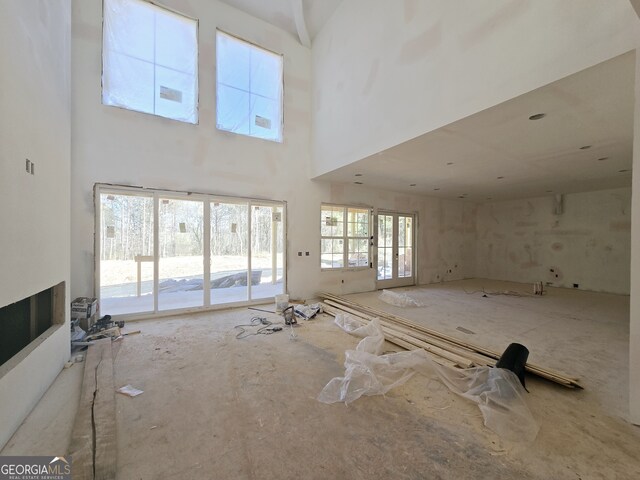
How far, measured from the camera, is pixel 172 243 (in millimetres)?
5145

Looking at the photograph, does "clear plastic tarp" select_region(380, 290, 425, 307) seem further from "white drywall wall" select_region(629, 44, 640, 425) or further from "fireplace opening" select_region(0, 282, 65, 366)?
"fireplace opening" select_region(0, 282, 65, 366)

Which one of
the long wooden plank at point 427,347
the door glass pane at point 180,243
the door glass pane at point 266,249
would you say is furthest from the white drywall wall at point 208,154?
the long wooden plank at point 427,347

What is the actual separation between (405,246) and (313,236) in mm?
2935

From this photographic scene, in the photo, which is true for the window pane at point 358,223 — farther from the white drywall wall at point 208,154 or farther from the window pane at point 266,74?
the window pane at point 266,74

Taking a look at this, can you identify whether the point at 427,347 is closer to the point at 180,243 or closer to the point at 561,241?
the point at 180,243

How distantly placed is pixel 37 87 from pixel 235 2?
14.3 ft

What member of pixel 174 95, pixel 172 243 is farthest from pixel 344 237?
pixel 174 95

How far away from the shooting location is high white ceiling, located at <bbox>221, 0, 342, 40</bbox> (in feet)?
16.2

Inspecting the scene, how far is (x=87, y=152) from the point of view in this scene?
3764 millimetres

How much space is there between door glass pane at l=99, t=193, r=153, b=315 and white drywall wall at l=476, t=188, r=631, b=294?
937 centimetres

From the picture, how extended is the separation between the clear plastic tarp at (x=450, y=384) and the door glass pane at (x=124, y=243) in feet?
12.0

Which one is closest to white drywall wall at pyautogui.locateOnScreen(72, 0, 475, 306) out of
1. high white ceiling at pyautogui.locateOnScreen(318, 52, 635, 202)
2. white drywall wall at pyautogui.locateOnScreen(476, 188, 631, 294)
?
high white ceiling at pyautogui.locateOnScreen(318, 52, 635, 202)

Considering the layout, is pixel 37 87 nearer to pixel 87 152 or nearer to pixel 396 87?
pixel 87 152

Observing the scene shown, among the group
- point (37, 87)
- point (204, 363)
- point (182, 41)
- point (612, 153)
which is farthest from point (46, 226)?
point (612, 153)
